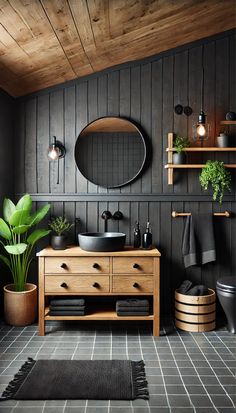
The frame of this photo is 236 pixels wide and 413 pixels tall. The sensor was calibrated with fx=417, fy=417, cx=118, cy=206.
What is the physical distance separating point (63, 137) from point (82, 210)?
0.74m

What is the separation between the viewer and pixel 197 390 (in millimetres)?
2592

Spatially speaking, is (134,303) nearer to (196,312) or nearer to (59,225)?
(196,312)

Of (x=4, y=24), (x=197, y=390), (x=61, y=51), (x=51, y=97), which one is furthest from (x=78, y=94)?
(x=197, y=390)

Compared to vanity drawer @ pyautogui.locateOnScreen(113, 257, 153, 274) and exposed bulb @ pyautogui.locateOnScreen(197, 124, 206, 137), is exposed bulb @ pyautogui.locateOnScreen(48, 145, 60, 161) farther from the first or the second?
exposed bulb @ pyautogui.locateOnScreen(197, 124, 206, 137)

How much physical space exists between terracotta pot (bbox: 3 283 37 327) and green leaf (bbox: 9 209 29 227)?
2.08 ft

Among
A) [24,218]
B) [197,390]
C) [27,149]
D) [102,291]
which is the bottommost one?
[197,390]

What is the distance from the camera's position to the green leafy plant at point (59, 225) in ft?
12.8

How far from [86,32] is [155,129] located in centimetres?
125

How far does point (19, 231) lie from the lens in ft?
11.8

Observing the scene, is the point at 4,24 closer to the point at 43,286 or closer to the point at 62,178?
the point at 62,178

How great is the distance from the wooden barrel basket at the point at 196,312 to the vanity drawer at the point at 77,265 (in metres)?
0.76

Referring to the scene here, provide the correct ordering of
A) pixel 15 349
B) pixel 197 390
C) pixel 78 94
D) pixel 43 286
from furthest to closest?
pixel 78 94, pixel 43 286, pixel 15 349, pixel 197 390

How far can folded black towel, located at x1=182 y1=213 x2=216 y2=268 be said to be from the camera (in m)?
3.95

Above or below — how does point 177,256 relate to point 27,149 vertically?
below
